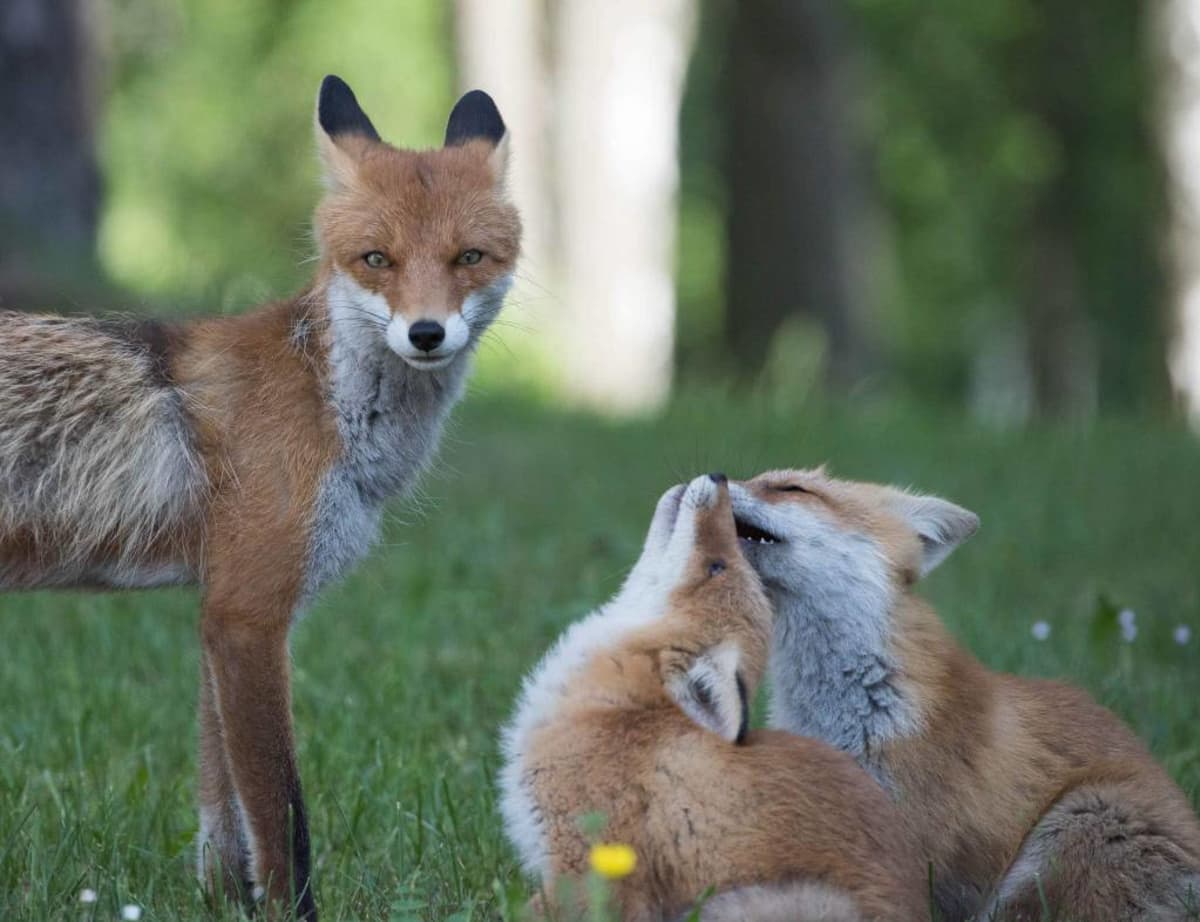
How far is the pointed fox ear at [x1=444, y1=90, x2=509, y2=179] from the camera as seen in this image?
5699 millimetres

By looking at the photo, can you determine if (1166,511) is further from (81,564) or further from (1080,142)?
(1080,142)

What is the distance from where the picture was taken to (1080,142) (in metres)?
31.5

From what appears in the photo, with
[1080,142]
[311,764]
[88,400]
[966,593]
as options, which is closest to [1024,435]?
[966,593]

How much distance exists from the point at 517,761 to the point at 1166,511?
8.09m

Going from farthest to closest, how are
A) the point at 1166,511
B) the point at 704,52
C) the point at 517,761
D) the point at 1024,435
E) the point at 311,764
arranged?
the point at 704,52
the point at 1024,435
the point at 1166,511
the point at 311,764
the point at 517,761

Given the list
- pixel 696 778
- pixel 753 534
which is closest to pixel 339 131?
pixel 753 534

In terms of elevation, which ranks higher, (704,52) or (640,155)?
(704,52)

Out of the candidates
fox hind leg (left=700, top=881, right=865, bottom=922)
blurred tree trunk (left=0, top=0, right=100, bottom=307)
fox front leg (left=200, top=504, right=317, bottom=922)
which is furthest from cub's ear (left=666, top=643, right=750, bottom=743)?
blurred tree trunk (left=0, top=0, right=100, bottom=307)

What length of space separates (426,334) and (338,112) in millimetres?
1122

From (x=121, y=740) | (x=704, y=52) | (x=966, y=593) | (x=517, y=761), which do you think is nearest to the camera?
Result: (x=517, y=761)

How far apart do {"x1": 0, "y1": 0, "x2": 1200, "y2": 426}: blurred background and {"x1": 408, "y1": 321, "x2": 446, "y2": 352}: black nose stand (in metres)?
0.89

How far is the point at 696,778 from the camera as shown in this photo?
397 cm

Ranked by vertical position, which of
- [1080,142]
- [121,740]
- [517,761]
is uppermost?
[1080,142]

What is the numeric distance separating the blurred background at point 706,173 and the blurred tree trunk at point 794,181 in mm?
38
